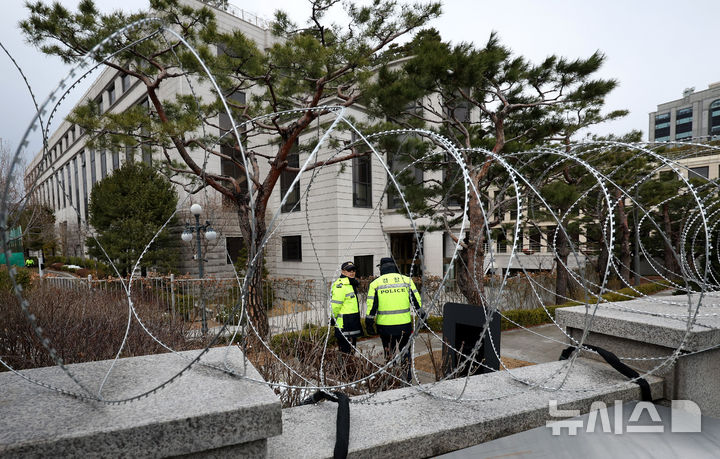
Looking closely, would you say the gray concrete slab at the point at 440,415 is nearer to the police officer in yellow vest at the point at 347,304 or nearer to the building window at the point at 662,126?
the police officer in yellow vest at the point at 347,304

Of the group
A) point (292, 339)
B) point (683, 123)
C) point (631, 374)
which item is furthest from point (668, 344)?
point (683, 123)

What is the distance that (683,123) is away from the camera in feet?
210

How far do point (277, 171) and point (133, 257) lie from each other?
12197mm

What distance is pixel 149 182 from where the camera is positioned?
17.9 metres

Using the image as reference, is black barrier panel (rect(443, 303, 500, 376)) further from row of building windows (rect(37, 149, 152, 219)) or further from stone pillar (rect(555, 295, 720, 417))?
row of building windows (rect(37, 149, 152, 219))

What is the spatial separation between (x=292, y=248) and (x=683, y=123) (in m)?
72.7

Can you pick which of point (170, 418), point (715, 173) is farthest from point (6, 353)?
point (715, 173)

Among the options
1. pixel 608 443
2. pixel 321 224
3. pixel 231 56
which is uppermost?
pixel 231 56

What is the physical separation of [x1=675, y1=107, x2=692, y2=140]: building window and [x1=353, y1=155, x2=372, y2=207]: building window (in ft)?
215

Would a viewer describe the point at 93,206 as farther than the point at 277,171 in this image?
Yes

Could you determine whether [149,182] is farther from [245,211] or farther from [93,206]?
[245,211]

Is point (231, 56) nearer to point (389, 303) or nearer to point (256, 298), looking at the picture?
point (256, 298)

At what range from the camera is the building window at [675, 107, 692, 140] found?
6228 centimetres

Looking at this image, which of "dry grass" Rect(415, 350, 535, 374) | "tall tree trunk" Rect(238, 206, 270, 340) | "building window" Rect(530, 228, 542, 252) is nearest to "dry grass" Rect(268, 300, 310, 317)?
"tall tree trunk" Rect(238, 206, 270, 340)
